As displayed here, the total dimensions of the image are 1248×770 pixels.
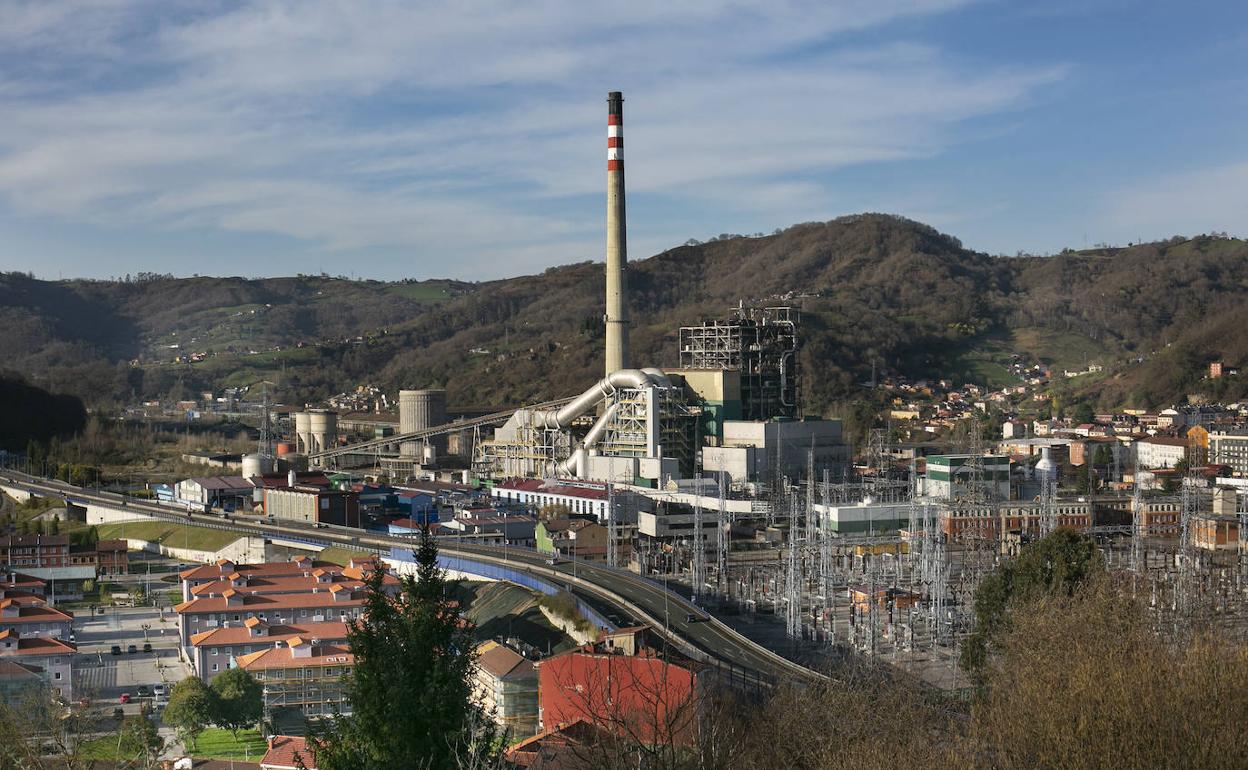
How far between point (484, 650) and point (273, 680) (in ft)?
9.15

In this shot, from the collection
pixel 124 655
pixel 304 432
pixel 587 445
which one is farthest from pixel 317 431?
pixel 124 655

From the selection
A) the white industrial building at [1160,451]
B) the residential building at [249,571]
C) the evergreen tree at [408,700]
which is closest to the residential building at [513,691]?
the evergreen tree at [408,700]

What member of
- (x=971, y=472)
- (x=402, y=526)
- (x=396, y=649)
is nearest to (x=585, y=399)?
(x=402, y=526)

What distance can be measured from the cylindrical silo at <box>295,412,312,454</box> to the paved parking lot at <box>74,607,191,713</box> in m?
22.6

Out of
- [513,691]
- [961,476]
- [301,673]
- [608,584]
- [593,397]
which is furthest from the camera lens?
[593,397]

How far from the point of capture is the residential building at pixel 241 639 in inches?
778

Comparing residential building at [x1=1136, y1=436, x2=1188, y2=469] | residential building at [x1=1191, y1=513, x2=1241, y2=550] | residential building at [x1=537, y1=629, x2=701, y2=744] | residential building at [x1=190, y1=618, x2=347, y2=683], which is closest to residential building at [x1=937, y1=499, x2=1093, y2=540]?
residential building at [x1=1191, y1=513, x2=1241, y2=550]

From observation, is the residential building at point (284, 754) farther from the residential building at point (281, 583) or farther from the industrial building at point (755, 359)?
the industrial building at point (755, 359)

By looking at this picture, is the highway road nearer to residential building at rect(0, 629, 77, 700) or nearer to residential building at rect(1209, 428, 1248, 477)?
residential building at rect(0, 629, 77, 700)

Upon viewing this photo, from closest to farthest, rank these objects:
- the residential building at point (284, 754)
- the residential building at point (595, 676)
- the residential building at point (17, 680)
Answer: the residential building at point (284, 754) < the residential building at point (595, 676) < the residential building at point (17, 680)

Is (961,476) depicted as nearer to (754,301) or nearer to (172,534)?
(172,534)

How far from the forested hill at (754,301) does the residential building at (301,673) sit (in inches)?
1319

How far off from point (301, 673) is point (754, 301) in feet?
156

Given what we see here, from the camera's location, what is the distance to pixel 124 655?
2105cm
